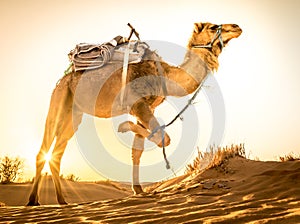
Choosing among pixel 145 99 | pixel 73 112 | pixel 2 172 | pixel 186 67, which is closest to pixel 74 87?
pixel 73 112

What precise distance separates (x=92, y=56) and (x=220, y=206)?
3162mm

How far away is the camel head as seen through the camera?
5090 mm

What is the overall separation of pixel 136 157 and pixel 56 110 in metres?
1.47

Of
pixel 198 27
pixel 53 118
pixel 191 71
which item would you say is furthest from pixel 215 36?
pixel 53 118

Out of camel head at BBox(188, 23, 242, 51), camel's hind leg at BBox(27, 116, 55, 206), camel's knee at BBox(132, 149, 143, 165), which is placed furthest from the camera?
camel's hind leg at BBox(27, 116, 55, 206)

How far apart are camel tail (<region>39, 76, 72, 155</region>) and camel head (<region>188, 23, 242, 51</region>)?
207 centimetres

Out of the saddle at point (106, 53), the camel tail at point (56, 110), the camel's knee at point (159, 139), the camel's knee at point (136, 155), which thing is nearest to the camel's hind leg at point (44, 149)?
the camel tail at point (56, 110)

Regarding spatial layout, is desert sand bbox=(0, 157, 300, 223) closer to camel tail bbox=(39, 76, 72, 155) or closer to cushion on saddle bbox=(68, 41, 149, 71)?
camel tail bbox=(39, 76, 72, 155)

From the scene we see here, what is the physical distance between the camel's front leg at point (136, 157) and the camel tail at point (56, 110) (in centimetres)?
124

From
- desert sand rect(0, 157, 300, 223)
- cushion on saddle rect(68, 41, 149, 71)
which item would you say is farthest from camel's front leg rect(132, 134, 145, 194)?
cushion on saddle rect(68, 41, 149, 71)

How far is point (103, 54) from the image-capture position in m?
5.32

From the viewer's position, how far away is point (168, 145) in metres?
4.54

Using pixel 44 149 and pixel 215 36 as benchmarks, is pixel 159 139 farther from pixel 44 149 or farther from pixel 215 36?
pixel 44 149

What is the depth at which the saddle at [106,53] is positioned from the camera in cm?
527
